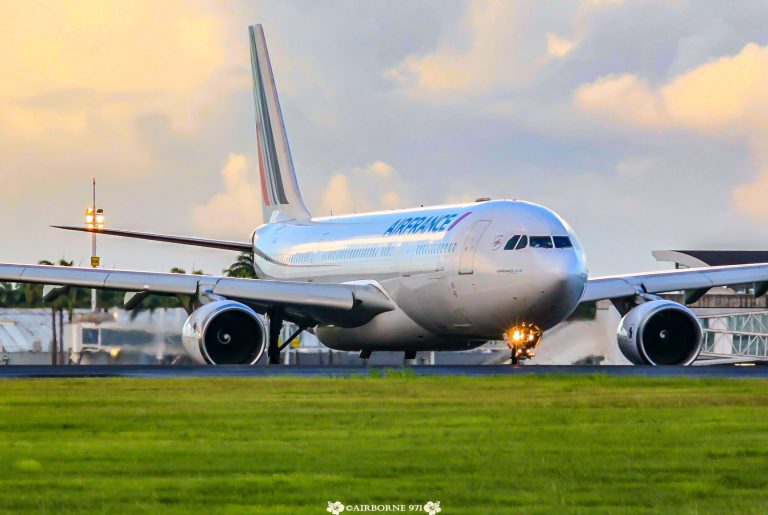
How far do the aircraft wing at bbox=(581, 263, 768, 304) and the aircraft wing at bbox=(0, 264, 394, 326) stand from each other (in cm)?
518

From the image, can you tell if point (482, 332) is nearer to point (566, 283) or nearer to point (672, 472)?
point (566, 283)

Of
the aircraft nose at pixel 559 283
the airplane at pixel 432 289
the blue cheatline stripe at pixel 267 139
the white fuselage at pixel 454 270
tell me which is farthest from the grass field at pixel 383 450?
the blue cheatline stripe at pixel 267 139

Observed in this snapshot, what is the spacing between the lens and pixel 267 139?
5275cm

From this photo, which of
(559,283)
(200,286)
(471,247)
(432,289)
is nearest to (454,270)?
(471,247)

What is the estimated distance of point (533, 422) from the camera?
17.3m

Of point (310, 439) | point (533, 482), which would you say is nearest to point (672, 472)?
point (533, 482)

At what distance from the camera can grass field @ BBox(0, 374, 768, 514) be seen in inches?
455

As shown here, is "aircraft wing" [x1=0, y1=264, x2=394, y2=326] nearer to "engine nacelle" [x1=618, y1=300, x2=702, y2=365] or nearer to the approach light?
"engine nacelle" [x1=618, y1=300, x2=702, y2=365]

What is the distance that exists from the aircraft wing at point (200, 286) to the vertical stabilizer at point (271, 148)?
1276 cm

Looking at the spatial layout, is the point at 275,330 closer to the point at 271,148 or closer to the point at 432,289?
the point at 432,289

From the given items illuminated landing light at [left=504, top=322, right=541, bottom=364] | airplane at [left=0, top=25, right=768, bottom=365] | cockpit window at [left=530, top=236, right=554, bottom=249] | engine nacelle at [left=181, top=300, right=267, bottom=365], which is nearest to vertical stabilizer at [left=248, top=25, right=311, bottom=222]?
airplane at [left=0, top=25, right=768, bottom=365]

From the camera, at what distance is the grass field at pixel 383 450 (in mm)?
11547

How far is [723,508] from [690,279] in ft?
95.1

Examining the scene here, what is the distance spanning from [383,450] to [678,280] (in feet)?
85.3
